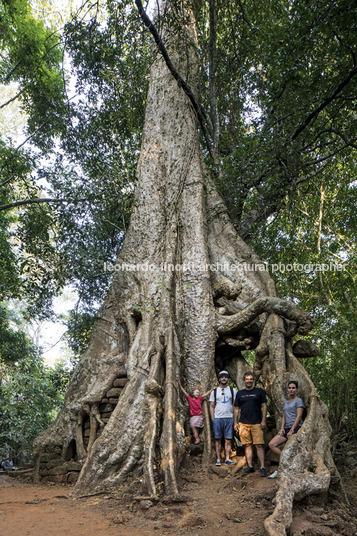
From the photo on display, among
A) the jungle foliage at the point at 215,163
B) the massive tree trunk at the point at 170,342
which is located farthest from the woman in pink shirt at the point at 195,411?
the jungle foliage at the point at 215,163

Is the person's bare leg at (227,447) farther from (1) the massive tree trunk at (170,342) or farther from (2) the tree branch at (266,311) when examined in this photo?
(2) the tree branch at (266,311)

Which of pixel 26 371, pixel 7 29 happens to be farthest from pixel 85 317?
pixel 7 29

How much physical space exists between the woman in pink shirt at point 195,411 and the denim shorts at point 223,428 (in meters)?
0.23

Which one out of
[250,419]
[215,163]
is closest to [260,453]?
[250,419]

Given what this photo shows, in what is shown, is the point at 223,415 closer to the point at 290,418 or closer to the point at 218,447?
the point at 218,447

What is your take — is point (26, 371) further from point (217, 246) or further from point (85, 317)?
point (217, 246)

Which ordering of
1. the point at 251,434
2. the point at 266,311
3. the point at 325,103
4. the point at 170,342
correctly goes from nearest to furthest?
the point at 251,434 < the point at 170,342 < the point at 266,311 < the point at 325,103

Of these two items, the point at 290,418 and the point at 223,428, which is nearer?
the point at 290,418

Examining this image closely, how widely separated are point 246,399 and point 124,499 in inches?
67.7

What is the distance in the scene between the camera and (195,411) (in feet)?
16.7

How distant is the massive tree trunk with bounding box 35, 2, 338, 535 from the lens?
431 centimetres

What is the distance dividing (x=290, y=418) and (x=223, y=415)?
2.73ft

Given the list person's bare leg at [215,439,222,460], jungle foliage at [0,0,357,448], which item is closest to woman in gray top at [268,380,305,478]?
person's bare leg at [215,439,222,460]

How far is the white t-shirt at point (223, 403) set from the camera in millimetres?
4941
